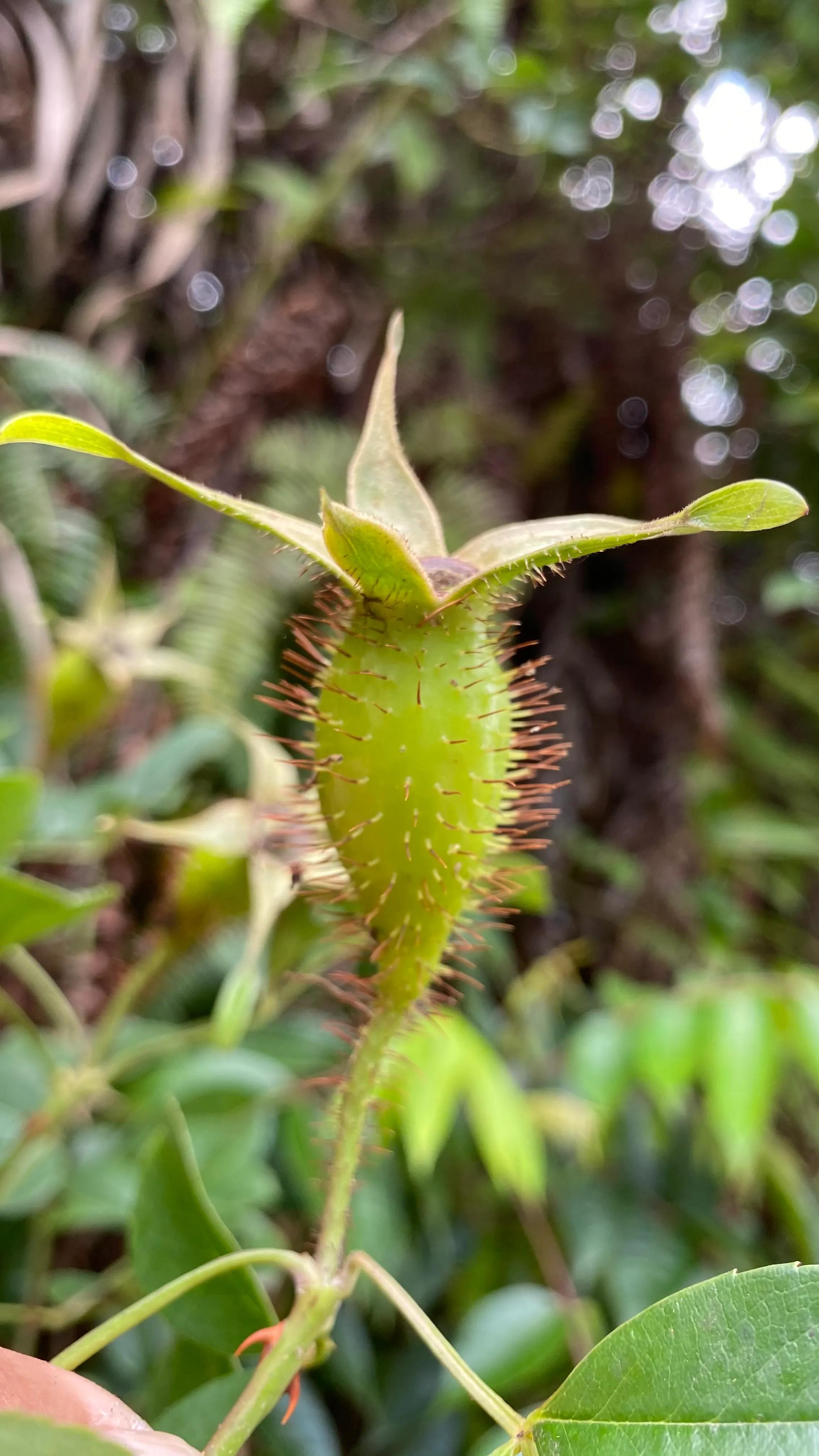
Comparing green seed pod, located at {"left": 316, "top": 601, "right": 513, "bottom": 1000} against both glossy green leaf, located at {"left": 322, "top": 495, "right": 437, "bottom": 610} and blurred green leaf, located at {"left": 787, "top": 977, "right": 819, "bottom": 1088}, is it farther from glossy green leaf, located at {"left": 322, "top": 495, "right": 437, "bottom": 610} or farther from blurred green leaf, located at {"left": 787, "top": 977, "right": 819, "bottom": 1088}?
blurred green leaf, located at {"left": 787, "top": 977, "right": 819, "bottom": 1088}

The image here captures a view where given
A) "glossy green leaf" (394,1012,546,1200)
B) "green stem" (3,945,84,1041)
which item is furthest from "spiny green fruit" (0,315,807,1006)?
"glossy green leaf" (394,1012,546,1200)

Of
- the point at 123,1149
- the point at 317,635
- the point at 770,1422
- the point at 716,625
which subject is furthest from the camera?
the point at 716,625

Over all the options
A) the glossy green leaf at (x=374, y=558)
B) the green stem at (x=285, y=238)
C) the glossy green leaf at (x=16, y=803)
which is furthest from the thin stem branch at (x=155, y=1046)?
the green stem at (x=285, y=238)

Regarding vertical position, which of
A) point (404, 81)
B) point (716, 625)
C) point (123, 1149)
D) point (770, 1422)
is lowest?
point (123, 1149)

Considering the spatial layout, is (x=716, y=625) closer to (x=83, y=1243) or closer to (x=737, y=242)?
(x=737, y=242)

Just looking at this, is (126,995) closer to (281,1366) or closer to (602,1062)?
(281,1366)

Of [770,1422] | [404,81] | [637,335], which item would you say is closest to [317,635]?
[770,1422]

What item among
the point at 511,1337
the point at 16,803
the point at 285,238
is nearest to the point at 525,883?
the point at 511,1337
